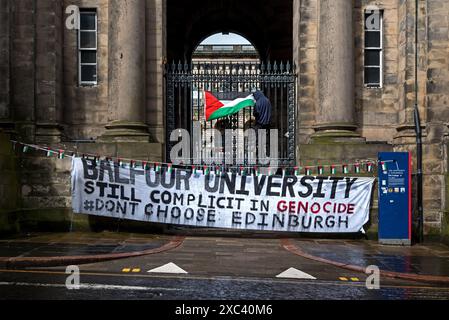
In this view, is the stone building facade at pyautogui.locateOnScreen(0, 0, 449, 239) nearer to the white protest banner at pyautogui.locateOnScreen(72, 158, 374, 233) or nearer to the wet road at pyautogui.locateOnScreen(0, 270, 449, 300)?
the white protest banner at pyautogui.locateOnScreen(72, 158, 374, 233)

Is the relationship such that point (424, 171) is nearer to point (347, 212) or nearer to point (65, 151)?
point (347, 212)

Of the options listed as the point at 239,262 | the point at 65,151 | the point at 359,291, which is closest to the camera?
the point at 359,291

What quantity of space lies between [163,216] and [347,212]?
4.87m

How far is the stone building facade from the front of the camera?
14.1m

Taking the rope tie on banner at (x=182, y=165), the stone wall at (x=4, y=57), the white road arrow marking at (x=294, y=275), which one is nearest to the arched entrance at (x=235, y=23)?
the stone wall at (x=4, y=57)

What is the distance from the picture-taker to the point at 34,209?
46.2 ft

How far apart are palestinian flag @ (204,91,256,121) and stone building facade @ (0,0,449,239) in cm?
136

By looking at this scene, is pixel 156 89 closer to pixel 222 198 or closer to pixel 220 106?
pixel 220 106

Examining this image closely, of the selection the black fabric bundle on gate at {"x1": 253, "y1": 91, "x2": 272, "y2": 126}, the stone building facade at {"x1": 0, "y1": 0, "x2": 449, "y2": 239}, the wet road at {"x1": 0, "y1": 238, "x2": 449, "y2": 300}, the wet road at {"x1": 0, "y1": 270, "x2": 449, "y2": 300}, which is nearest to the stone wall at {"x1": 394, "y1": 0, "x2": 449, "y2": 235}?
the stone building facade at {"x1": 0, "y1": 0, "x2": 449, "y2": 239}

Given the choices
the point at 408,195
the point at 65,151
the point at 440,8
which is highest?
the point at 440,8

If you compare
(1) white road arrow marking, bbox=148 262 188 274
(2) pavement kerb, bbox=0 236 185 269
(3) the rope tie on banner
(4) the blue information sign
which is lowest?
(1) white road arrow marking, bbox=148 262 188 274

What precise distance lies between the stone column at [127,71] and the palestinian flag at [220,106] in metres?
1.91

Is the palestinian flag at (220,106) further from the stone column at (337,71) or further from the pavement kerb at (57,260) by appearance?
the pavement kerb at (57,260)

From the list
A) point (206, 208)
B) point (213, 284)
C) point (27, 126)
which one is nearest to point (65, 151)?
point (27, 126)
